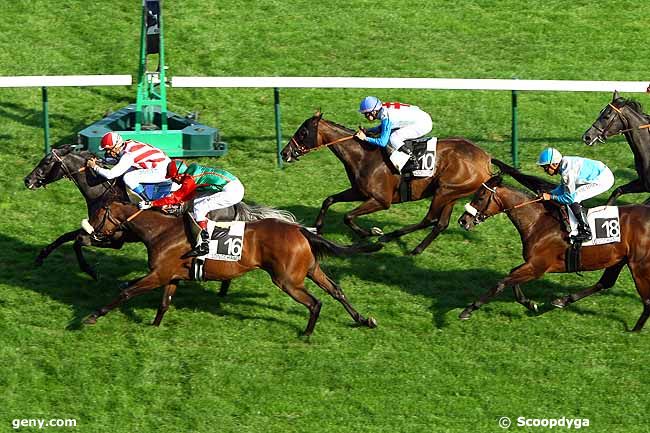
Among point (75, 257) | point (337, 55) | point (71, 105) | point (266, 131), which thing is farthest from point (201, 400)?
point (337, 55)

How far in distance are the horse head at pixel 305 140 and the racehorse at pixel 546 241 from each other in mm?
2467

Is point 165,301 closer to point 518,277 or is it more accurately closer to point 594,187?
point 518,277

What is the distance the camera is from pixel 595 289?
12.0 metres

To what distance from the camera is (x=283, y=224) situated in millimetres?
11328

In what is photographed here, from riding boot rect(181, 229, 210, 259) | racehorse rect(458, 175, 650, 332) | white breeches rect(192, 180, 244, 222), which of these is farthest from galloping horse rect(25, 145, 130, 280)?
racehorse rect(458, 175, 650, 332)

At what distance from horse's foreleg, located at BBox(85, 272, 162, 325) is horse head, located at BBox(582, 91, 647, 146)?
5308 millimetres

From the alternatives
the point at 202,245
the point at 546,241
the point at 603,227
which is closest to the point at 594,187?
the point at 603,227

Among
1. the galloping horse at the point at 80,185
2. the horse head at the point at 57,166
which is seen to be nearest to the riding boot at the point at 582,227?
the galloping horse at the point at 80,185

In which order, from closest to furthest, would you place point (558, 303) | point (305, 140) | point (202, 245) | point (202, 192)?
point (202, 245), point (558, 303), point (202, 192), point (305, 140)

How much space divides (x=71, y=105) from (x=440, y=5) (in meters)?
6.33

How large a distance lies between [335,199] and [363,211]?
411mm

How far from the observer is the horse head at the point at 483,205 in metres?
→ 11.6

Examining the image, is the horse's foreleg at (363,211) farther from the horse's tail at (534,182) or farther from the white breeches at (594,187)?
the white breeches at (594,187)

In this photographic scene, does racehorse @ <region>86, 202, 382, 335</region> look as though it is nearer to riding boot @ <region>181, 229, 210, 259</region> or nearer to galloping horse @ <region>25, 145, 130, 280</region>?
riding boot @ <region>181, 229, 210, 259</region>
